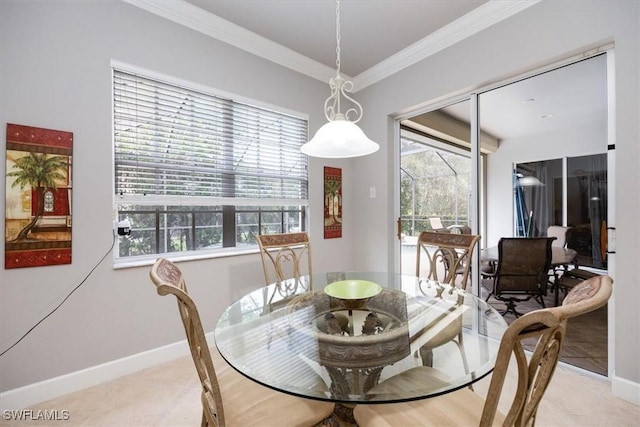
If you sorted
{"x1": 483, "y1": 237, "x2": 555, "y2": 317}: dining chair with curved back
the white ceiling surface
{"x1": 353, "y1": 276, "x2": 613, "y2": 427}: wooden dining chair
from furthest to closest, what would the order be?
1. {"x1": 483, "y1": 237, "x2": 555, "y2": 317}: dining chair with curved back
2. the white ceiling surface
3. {"x1": 353, "y1": 276, "x2": 613, "y2": 427}: wooden dining chair

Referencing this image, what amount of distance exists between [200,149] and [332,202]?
1.51 m

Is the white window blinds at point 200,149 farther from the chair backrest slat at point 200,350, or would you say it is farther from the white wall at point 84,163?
the chair backrest slat at point 200,350

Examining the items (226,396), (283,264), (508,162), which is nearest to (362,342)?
(226,396)

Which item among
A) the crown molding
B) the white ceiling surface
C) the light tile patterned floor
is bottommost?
the light tile patterned floor

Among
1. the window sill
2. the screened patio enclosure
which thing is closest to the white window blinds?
the window sill

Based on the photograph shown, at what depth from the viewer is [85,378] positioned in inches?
73.1

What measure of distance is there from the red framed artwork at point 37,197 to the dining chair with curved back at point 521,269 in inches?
126

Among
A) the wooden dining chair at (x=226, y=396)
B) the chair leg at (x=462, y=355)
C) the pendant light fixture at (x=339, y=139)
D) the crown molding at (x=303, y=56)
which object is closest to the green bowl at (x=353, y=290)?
the chair leg at (x=462, y=355)

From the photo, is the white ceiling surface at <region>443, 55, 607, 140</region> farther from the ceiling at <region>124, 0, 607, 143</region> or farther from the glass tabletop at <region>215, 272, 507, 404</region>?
the glass tabletop at <region>215, 272, 507, 404</region>

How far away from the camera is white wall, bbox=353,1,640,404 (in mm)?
1673

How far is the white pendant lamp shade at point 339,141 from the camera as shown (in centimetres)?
148

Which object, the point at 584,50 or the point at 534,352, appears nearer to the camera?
the point at 534,352

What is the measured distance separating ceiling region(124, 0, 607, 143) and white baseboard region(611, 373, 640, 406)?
5.61 feet

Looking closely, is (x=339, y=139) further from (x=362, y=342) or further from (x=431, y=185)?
(x=431, y=185)
